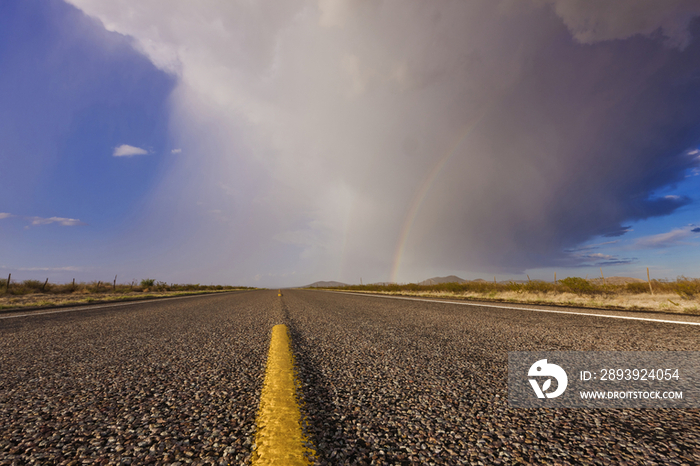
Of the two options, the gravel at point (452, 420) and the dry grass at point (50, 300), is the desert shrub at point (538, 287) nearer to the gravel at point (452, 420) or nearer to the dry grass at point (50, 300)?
the gravel at point (452, 420)

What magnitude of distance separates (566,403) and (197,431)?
5.91ft

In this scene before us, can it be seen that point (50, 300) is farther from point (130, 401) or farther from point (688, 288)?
point (688, 288)

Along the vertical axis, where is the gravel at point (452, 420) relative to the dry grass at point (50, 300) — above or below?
above

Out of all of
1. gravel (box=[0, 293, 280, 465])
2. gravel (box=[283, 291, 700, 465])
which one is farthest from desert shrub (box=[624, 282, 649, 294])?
gravel (box=[0, 293, 280, 465])

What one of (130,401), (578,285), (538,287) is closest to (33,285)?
(130,401)

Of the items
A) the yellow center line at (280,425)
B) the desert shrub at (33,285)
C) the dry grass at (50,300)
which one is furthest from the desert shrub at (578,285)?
the desert shrub at (33,285)

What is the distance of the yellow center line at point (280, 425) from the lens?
90 centimetres

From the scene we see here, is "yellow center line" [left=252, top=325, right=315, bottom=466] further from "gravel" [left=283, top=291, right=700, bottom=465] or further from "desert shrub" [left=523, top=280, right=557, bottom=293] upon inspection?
"desert shrub" [left=523, top=280, right=557, bottom=293]

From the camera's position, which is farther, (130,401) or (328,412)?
(130,401)

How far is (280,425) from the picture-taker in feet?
3.65

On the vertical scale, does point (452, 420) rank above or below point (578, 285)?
below

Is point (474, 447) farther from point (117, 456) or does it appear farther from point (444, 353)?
point (444, 353)

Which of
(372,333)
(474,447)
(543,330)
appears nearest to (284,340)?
(372,333)

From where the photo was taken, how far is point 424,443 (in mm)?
1062
